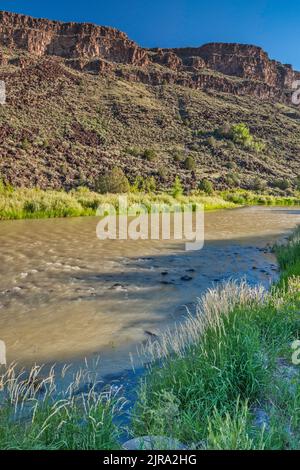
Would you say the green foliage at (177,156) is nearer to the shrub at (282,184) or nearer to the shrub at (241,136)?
the shrub at (282,184)

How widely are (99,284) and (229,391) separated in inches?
221

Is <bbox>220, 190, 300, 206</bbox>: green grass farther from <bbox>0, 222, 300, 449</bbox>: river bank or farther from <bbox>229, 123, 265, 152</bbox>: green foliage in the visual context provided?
<bbox>0, 222, 300, 449</bbox>: river bank

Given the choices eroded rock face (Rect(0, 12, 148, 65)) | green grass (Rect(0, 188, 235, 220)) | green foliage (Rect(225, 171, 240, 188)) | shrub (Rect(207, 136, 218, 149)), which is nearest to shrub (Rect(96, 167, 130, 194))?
green grass (Rect(0, 188, 235, 220))

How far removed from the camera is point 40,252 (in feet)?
39.1

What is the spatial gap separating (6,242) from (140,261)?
441cm

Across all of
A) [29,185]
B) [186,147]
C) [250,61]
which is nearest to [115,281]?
[29,185]

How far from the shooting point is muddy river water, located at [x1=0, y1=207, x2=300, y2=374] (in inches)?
221

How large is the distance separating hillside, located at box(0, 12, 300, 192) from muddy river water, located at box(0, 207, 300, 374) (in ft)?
55.2

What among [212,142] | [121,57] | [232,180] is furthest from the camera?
[121,57]

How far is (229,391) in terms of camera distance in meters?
3.55

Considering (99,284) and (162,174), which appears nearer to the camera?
(99,284)

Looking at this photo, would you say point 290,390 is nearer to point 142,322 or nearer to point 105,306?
point 142,322

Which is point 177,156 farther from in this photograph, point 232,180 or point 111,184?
point 111,184

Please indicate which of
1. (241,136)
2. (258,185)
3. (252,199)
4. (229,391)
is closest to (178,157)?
(258,185)
